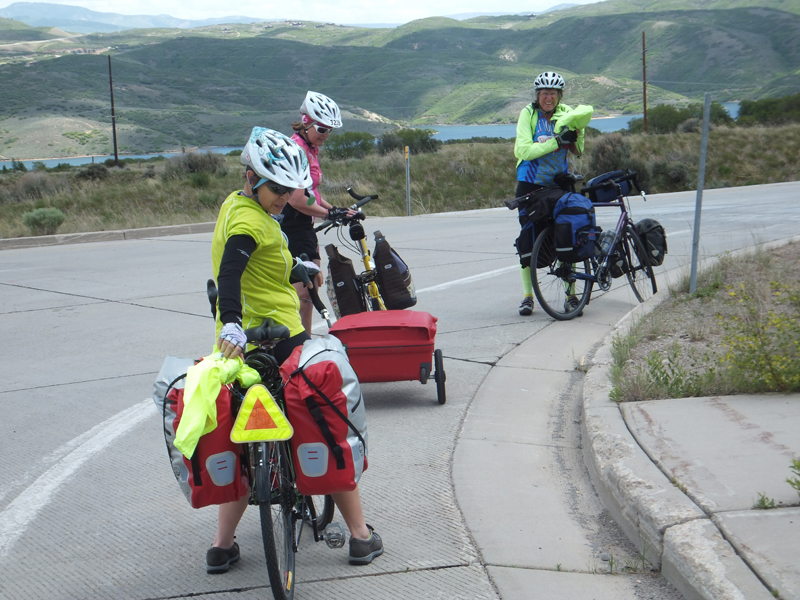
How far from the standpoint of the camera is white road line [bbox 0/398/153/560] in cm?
418

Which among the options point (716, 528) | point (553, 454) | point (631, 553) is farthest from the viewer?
point (553, 454)

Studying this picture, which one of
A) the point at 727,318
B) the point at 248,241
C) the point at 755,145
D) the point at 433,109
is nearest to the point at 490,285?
the point at 727,318

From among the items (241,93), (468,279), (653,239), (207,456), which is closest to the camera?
(207,456)

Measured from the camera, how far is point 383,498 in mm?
4320

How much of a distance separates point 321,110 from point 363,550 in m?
3.61

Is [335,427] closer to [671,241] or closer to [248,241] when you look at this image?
[248,241]

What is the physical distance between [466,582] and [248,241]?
167cm

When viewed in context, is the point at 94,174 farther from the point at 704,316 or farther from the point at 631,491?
the point at 631,491

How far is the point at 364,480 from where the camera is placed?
457 cm

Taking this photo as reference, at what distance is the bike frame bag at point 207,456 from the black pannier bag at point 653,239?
6027 mm

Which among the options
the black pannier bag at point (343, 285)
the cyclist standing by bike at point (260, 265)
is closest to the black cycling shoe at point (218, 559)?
the cyclist standing by bike at point (260, 265)

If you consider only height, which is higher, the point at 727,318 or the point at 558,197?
the point at 558,197

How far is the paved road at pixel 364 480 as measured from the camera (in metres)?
3.54

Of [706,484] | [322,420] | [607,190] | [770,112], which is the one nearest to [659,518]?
[706,484]
